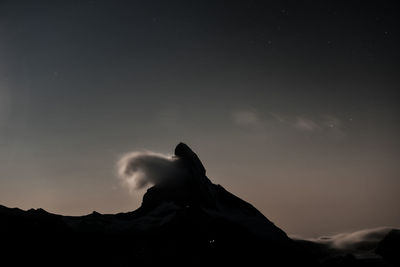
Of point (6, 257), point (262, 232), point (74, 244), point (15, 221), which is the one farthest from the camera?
point (262, 232)

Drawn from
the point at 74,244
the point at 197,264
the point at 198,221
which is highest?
the point at 198,221

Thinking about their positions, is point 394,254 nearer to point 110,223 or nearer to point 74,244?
point 110,223

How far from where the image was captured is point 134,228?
146500 millimetres

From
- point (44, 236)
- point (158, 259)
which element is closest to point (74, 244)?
point (44, 236)

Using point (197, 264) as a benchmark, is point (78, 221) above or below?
above

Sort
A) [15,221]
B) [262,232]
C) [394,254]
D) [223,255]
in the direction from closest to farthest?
[15,221] < [223,255] < [394,254] < [262,232]

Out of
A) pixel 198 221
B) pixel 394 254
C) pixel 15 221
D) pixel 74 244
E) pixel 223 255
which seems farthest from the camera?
pixel 394 254

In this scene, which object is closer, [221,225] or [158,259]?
[158,259]

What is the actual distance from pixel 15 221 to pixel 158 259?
45.0m

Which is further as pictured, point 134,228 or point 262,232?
point 262,232

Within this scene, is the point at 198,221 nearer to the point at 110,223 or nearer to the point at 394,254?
the point at 110,223

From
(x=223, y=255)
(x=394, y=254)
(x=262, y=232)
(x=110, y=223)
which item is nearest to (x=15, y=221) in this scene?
(x=110, y=223)

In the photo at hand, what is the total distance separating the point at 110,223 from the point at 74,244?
1292 inches

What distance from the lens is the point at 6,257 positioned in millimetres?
95312
